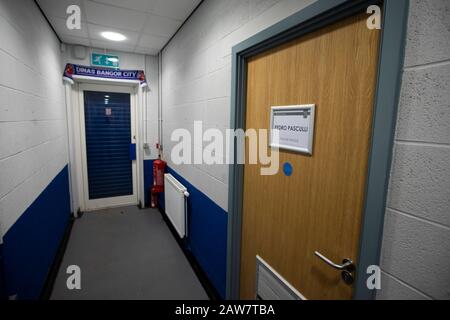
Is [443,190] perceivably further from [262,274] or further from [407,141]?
[262,274]

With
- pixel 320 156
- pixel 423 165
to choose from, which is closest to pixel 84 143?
pixel 320 156

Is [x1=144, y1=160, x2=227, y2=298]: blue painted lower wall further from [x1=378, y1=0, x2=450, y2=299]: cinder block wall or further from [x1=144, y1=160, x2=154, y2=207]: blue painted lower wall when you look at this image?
[x1=144, y1=160, x2=154, y2=207]: blue painted lower wall

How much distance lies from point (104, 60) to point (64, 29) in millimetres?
762

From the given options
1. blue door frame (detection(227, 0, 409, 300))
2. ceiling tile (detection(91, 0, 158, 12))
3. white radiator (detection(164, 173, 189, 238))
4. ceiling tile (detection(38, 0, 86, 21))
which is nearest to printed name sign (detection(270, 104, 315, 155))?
blue door frame (detection(227, 0, 409, 300))

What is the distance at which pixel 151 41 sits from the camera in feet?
10.7

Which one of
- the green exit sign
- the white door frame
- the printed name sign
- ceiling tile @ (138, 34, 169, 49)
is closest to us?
the printed name sign

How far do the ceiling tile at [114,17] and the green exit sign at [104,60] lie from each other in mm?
1052

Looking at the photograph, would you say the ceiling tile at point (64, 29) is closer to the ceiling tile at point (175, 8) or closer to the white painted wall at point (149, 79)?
the white painted wall at point (149, 79)

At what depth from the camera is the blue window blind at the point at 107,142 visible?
153 inches

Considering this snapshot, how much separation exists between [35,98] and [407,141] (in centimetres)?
264

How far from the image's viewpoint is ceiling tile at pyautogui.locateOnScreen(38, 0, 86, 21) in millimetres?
2232

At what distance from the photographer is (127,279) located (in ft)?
7.68

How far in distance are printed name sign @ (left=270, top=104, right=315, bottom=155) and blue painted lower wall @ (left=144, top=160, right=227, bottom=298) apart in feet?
2.72

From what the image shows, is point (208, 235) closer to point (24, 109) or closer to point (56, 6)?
point (24, 109)
